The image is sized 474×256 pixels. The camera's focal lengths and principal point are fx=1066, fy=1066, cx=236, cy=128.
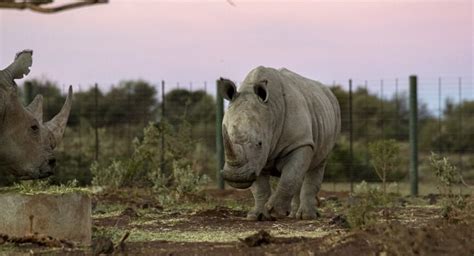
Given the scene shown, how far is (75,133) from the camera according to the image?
23.6 meters

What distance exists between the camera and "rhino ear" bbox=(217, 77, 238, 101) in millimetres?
11420

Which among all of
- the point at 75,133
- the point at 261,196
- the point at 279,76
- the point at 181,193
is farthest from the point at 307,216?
the point at 75,133

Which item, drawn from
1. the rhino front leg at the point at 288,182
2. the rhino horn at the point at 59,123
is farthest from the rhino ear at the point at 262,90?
the rhino horn at the point at 59,123

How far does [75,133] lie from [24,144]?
14.5 m

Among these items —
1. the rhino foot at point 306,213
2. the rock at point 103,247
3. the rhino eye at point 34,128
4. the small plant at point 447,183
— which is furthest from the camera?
the rhino foot at point 306,213

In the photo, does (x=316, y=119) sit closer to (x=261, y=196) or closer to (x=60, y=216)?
(x=261, y=196)

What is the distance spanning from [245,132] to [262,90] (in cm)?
67

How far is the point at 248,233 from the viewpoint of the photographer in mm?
9859

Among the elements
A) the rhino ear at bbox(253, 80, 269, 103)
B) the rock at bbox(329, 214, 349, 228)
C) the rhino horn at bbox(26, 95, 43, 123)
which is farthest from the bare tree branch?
the rhino ear at bbox(253, 80, 269, 103)

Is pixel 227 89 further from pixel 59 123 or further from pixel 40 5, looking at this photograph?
pixel 40 5

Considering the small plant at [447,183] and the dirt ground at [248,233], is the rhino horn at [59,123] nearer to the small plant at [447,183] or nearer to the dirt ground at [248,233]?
the dirt ground at [248,233]

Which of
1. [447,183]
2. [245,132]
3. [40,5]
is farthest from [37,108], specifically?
[40,5]

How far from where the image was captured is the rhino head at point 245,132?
10.9 meters

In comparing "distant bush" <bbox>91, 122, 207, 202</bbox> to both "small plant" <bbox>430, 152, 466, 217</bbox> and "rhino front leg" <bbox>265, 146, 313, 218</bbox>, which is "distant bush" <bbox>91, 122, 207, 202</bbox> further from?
"small plant" <bbox>430, 152, 466, 217</bbox>
